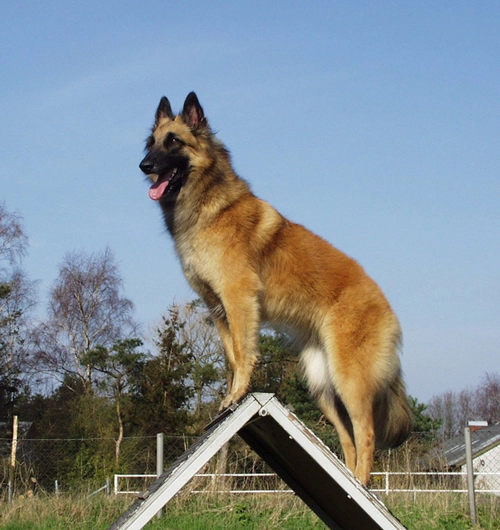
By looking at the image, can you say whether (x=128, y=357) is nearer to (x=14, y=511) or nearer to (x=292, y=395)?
(x=292, y=395)

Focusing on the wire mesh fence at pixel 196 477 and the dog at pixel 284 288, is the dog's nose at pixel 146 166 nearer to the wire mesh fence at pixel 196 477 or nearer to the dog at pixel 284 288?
the dog at pixel 284 288

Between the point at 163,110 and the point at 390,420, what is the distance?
9.51 ft

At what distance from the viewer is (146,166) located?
4328 millimetres

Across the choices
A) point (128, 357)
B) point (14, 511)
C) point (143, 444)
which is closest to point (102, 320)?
point (128, 357)

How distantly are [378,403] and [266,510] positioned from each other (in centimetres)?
341

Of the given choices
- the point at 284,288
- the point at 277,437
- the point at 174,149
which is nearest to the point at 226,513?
the point at 284,288

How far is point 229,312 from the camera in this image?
401cm

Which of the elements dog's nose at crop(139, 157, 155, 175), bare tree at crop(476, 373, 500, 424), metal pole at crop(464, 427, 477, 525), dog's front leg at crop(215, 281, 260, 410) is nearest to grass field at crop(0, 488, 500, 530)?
metal pole at crop(464, 427, 477, 525)

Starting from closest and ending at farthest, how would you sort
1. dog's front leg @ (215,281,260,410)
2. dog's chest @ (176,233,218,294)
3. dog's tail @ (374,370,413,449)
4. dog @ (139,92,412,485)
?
dog's front leg @ (215,281,260,410)
dog @ (139,92,412,485)
dog's chest @ (176,233,218,294)
dog's tail @ (374,370,413,449)

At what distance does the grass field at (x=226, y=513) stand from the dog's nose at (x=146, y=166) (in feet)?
12.9

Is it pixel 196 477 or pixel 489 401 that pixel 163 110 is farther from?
pixel 489 401

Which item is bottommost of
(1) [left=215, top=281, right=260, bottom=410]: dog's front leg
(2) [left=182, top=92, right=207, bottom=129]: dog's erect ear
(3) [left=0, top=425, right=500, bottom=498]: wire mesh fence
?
(3) [left=0, top=425, right=500, bottom=498]: wire mesh fence

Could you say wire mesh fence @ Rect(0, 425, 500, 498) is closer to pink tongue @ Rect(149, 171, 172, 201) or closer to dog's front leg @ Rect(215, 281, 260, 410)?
dog's front leg @ Rect(215, 281, 260, 410)

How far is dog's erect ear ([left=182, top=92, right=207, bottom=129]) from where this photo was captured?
15.7 feet
